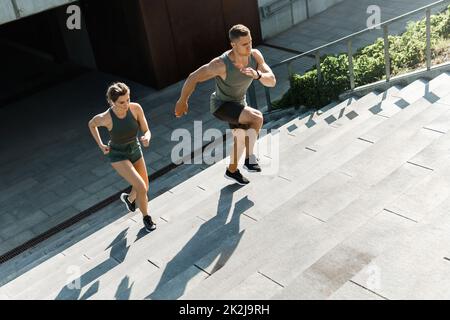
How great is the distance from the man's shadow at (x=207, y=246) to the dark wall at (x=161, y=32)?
23.7 feet

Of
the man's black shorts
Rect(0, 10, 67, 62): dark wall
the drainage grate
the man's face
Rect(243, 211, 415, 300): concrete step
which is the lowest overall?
the drainage grate

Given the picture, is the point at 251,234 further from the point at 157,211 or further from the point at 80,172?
the point at 80,172

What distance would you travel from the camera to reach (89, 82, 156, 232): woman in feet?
21.6

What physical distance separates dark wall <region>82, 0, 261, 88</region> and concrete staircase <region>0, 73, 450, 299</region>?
5.65m

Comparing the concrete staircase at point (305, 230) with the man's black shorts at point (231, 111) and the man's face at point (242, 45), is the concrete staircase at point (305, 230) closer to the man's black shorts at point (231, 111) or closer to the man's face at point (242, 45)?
the man's black shorts at point (231, 111)

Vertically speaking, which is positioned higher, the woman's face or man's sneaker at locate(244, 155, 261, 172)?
the woman's face

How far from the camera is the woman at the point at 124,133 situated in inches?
260

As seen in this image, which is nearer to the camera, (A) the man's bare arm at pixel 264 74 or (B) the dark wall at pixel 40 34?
(A) the man's bare arm at pixel 264 74

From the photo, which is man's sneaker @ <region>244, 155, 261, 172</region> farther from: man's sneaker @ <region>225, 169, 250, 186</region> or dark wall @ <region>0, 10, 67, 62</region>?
dark wall @ <region>0, 10, 67, 62</region>

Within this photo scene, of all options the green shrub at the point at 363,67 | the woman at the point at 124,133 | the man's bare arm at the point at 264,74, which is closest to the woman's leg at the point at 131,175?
the woman at the point at 124,133

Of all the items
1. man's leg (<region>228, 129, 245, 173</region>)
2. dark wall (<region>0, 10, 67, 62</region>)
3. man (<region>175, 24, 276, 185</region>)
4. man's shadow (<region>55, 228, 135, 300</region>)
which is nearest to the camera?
man's shadow (<region>55, 228, 135, 300</region>)

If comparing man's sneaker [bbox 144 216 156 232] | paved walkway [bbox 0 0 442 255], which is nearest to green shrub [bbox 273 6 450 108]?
paved walkway [bbox 0 0 442 255]

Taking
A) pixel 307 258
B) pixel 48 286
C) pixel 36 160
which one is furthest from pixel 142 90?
pixel 307 258
